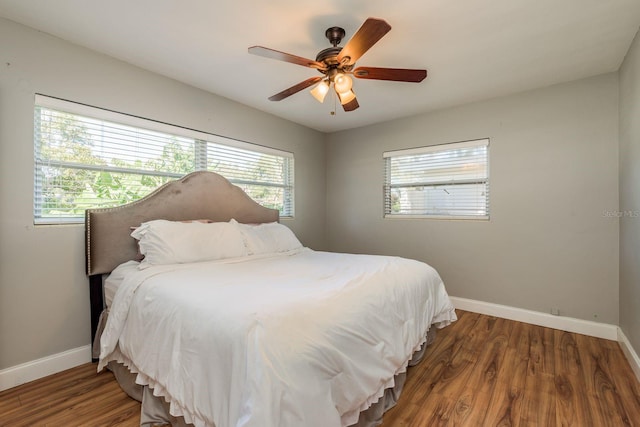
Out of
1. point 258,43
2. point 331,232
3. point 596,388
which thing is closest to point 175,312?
point 258,43

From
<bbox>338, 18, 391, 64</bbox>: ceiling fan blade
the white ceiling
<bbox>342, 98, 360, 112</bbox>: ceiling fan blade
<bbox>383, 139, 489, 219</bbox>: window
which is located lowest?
<bbox>383, 139, 489, 219</bbox>: window

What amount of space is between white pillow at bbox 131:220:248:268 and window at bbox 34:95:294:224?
0.48 m

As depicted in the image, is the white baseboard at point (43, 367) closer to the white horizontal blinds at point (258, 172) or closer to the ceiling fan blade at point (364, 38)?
the white horizontal blinds at point (258, 172)

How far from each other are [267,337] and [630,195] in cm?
295

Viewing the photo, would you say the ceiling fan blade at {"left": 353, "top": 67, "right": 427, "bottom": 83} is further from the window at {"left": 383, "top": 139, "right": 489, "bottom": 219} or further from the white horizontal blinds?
the white horizontal blinds

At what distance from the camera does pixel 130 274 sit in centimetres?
201

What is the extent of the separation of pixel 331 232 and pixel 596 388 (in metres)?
3.28

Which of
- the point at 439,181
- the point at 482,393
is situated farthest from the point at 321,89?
the point at 482,393

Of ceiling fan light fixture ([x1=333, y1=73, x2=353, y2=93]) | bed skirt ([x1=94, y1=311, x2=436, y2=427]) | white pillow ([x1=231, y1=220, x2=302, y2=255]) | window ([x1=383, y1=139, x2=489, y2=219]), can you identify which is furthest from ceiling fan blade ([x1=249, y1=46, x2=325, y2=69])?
window ([x1=383, y1=139, x2=489, y2=219])

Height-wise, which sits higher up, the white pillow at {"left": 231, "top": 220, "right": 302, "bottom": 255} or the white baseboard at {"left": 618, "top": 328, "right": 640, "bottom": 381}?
the white pillow at {"left": 231, "top": 220, "right": 302, "bottom": 255}

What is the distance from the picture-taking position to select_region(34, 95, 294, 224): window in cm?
216

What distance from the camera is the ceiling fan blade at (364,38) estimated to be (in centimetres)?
150

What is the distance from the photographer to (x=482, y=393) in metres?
1.87

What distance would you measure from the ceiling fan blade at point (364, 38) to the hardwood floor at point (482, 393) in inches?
83.0
